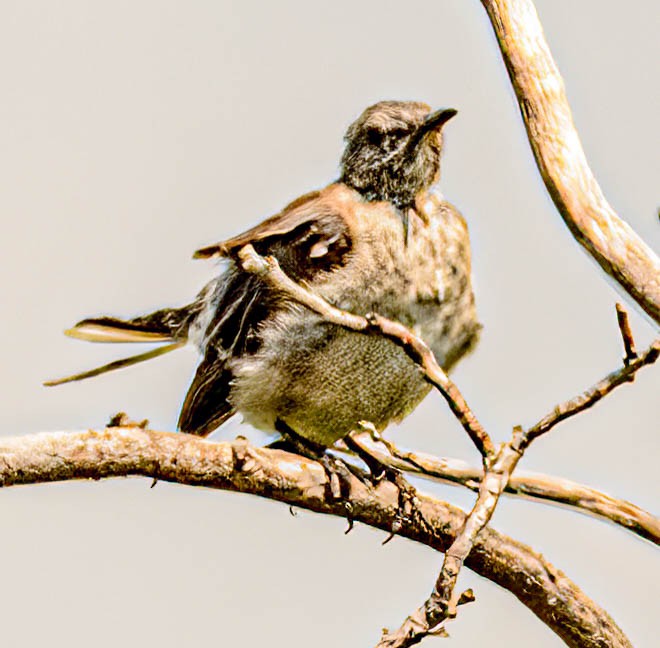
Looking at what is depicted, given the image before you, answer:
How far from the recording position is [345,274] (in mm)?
5105

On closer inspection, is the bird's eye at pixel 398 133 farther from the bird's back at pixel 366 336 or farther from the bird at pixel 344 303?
the bird's back at pixel 366 336

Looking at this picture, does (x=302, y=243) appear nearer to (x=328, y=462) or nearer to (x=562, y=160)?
(x=328, y=462)

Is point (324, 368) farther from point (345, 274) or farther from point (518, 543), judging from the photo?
point (518, 543)

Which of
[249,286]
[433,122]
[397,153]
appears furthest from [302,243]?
[433,122]

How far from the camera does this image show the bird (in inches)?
202

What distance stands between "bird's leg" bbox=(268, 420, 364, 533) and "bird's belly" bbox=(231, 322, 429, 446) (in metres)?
0.04

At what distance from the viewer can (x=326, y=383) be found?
17.1 feet

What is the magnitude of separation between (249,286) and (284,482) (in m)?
1.36

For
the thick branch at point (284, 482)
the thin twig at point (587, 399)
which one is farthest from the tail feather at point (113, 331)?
the thin twig at point (587, 399)

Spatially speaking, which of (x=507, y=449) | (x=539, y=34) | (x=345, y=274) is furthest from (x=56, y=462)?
(x=539, y=34)

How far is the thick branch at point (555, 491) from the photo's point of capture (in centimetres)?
446

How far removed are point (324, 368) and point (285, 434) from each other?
468 millimetres

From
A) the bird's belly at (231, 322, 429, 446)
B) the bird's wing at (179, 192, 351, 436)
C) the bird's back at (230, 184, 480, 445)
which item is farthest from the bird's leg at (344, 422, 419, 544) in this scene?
the bird's wing at (179, 192, 351, 436)

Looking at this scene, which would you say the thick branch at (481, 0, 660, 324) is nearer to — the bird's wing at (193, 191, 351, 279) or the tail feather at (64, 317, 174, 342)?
the bird's wing at (193, 191, 351, 279)
